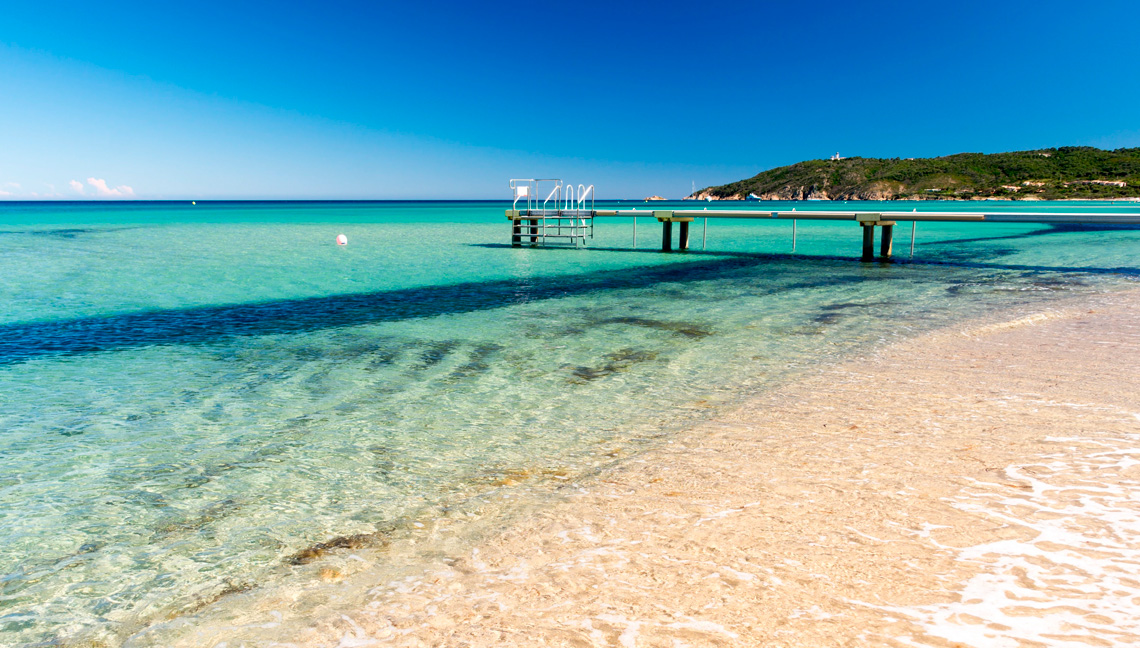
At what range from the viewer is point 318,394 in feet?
21.4

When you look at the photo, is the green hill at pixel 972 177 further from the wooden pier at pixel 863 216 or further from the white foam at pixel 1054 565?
the white foam at pixel 1054 565

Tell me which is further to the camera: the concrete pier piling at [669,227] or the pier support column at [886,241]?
the concrete pier piling at [669,227]

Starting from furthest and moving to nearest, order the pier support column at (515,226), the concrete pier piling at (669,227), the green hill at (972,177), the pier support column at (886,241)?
1. the green hill at (972,177)
2. the pier support column at (515,226)
3. the concrete pier piling at (669,227)
4. the pier support column at (886,241)

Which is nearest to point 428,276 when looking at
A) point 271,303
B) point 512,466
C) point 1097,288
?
point 271,303

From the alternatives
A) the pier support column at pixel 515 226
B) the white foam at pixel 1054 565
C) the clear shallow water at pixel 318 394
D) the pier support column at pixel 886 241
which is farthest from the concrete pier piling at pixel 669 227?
the white foam at pixel 1054 565

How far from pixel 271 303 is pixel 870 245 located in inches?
725

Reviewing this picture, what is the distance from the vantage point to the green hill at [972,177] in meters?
103

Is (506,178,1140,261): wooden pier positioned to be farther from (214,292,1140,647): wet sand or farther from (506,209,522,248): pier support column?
(214,292,1140,647): wet sand

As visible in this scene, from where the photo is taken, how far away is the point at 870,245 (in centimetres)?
2273

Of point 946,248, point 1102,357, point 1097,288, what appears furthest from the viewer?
point 946,248

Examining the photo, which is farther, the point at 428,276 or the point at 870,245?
the point at 870,245

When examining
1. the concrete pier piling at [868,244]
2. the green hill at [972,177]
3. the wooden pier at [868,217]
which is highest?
the green hill at [972,177]

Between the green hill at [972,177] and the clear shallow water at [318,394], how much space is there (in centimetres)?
10574

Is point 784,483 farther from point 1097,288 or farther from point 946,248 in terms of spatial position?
point 946,248
